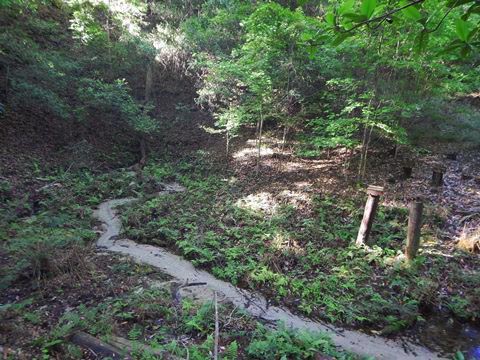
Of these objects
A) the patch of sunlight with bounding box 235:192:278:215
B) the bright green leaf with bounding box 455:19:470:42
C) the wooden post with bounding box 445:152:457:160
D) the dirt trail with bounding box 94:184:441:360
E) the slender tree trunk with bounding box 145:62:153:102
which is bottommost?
the dirt trail with bounding box 94:184:441:360

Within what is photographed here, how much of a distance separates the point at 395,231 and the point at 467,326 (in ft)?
8.84

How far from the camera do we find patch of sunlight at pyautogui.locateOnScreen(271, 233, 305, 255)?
25.7 feet

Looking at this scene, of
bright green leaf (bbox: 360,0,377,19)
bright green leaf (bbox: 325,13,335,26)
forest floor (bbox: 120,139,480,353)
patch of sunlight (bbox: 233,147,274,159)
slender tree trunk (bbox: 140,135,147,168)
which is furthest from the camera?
slender tree trunk (bbox: 140,135,147,168)

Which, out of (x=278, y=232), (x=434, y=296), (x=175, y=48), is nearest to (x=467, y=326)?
(x=434, y=296)

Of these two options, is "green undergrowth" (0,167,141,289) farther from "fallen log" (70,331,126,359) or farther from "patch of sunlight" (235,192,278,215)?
"patch of sunlight" (235,192,278,215)

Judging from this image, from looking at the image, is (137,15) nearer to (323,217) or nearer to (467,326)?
(323,217)

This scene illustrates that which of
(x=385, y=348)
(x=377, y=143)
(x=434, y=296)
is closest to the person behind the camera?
(x=385, y=348)

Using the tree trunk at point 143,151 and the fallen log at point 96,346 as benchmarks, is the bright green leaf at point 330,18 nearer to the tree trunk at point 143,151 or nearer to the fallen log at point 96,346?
the fallen log at point 96,346

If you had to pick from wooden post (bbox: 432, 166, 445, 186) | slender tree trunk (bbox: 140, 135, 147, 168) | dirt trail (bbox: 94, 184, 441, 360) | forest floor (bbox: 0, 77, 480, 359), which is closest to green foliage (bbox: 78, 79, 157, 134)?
slender tree trunk (bbox: 140, 135, 147, 168)

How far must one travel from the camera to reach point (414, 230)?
6914 millimetres

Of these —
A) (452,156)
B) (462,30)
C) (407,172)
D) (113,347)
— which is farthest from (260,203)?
(462,30)

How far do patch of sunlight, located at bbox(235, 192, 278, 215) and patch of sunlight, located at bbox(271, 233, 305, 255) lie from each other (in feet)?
4.69

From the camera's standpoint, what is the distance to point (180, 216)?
10117 millimetres

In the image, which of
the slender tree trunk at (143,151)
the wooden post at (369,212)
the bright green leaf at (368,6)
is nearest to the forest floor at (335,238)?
the wooden post at (369,212)
